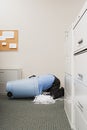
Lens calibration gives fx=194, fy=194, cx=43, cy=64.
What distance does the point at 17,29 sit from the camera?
12.6ft

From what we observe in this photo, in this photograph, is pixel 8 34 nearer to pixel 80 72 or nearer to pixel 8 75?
pixel 8 75

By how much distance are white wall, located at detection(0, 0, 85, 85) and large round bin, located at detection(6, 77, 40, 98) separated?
60cm

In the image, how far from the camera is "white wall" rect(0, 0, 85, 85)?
381 centimetres

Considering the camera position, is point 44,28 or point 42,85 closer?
point 42,85

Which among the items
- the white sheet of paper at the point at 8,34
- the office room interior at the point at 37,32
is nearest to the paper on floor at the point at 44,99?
the office room interior at the point at 37,32

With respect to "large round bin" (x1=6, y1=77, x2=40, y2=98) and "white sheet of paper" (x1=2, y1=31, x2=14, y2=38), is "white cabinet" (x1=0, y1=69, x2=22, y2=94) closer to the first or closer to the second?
"large round bin" (x1=6, y1=77, x2=40, y2=98)

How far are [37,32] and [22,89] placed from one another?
123 cm

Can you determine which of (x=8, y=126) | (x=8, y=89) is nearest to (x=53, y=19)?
(x=8, y=89)

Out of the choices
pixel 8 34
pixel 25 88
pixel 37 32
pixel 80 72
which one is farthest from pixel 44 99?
pixel 80 72

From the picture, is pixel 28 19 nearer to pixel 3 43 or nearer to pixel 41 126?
pixel 3 43

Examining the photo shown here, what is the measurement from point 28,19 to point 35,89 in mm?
1440

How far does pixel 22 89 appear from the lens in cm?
322

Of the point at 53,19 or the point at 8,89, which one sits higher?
the point at 53,19

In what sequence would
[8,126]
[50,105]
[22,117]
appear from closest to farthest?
[8,126] < [22,117] < [50,105]
